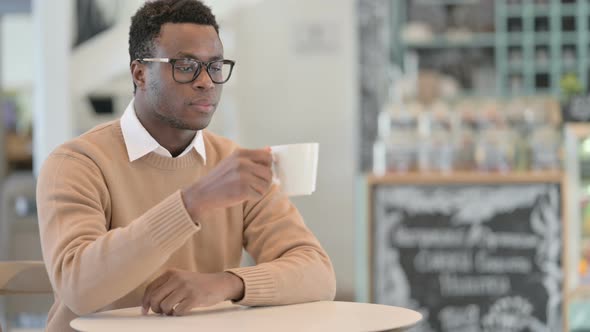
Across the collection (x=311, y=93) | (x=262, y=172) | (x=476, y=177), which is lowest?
(x=476, y=177)

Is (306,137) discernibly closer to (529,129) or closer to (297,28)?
(297,28)

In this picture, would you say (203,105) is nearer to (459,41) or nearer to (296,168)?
(296,168)

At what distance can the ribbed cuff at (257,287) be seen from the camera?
5.99 ft

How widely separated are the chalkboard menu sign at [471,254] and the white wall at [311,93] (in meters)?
2.87

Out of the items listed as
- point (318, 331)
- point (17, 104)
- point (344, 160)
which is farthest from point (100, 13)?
point (318, 331)

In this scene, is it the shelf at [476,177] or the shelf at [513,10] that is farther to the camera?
the shelf at [513,10]

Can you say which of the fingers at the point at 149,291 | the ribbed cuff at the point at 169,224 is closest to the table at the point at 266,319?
the fingers at the point at 149,291

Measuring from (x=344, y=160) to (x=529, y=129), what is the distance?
2.80 m

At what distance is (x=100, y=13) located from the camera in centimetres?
639

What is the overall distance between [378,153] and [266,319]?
337 cm

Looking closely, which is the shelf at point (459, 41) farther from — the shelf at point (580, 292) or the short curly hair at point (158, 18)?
the short curly hair at point (158, 18)

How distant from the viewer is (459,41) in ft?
A: 32.5

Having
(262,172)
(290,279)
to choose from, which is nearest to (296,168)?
(262,172)

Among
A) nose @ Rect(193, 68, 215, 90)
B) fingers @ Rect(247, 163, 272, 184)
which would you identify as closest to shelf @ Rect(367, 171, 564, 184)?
nose @ Rect(193, 68, 215, 90)
